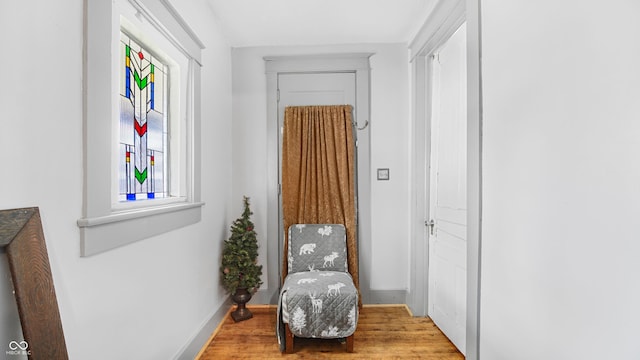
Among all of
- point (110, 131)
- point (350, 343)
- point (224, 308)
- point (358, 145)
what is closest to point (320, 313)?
point (350, 343)

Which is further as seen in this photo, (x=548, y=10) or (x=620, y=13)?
(x=548, y=10)

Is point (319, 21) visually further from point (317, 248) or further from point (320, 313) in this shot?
point (320, 313)

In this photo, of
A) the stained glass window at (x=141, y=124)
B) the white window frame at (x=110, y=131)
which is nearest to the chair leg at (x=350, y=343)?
the white window frame at (x=110, y=131)

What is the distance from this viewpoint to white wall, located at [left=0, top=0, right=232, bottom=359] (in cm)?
88

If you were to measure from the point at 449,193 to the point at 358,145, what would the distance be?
1.02 meters

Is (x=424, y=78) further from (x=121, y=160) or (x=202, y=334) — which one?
(x=202, y=334)

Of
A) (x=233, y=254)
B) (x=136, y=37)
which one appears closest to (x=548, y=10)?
(x=136, y=37)

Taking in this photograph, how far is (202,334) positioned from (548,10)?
268 centimetres

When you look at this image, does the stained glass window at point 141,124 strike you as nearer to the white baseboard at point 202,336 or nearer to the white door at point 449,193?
the white baseboard at point 202,336

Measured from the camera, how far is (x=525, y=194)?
4.31 feet

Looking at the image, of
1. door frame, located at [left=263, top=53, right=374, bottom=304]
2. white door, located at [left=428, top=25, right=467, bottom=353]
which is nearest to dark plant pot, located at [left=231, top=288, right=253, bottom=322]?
door frame, located at [left=263, top=53, right=374, bottom=304]

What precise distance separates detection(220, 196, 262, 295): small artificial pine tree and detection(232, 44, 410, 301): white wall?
0.88ft

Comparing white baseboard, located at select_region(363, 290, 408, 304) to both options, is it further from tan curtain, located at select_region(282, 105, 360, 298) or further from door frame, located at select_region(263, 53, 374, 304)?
tan curtain, located at select_region(282, 105, 360, 298)

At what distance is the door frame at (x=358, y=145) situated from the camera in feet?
10.0
